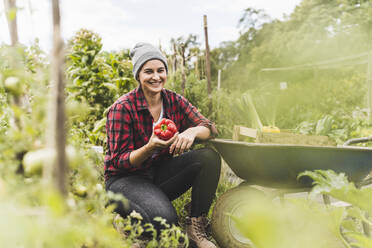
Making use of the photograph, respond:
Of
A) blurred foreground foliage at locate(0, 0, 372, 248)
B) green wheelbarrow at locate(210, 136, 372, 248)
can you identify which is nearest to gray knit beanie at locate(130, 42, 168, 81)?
blurred foreground foliage at locate(0, 0, 372, 248)

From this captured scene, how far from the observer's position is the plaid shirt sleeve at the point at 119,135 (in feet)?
6.14

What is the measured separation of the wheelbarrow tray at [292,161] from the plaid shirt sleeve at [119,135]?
1.84ft

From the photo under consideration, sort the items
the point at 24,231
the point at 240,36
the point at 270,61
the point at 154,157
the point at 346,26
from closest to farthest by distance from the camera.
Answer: the point at 24,231 < the point at 154,157 < the point at 346,26 < the point at 270,61 < the point at 240,36

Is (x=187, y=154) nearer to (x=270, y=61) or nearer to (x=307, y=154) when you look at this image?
(x=307, y=154)

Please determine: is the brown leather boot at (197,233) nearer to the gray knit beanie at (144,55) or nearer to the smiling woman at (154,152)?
the smiling woman at (154,152)

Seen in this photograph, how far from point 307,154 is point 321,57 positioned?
18.1 m

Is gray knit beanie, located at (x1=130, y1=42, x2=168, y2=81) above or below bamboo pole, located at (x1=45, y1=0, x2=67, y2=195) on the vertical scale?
above

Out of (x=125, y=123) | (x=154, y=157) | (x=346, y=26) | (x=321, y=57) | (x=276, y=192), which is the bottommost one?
(x=276, y=192)

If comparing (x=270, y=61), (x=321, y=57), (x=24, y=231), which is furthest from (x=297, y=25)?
(x=24, y=231)

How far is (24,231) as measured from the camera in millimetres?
316

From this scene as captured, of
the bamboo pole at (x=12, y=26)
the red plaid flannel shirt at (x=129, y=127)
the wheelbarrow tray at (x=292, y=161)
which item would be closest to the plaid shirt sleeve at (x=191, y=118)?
the red plaid flannel shirt at (x=129, y=127)

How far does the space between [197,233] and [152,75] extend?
37.6 inches

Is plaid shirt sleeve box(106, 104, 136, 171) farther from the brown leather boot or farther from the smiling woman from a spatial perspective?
the brown leather boot

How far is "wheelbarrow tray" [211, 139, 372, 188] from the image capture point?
1674 millimetres
